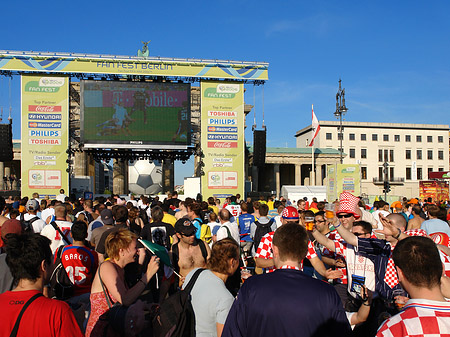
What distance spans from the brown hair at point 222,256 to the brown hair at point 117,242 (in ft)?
2.93

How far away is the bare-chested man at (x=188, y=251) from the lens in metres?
5.25

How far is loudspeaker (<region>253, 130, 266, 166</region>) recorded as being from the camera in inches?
1227

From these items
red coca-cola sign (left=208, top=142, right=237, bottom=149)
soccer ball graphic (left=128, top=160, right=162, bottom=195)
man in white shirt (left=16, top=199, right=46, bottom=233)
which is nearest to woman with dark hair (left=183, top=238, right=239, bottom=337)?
man in white shirt (left=16, top=199, right=46, bottom=233)

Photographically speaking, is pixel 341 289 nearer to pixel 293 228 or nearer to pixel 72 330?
pixel 293 228

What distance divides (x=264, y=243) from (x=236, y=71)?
26.9 meters

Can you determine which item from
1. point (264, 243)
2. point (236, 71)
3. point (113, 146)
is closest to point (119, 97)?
point (113, 146)

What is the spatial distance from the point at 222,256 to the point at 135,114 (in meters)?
26.3

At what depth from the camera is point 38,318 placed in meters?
2.70

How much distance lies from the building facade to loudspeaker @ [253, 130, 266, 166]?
4912 cm

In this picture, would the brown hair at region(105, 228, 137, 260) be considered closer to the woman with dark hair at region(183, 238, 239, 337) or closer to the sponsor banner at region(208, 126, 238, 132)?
the woman with dark hair at region(183, 238, 239, 337)

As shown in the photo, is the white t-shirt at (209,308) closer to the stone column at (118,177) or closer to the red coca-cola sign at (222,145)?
the red coca-cola sign at (222,145)

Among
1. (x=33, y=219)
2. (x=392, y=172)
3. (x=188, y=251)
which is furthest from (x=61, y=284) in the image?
(x=392, y=172)

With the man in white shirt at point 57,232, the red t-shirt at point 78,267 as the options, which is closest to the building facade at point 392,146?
the man in white shirt at point 57,232

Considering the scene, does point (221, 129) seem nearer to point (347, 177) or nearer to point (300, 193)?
point (300, 193)
